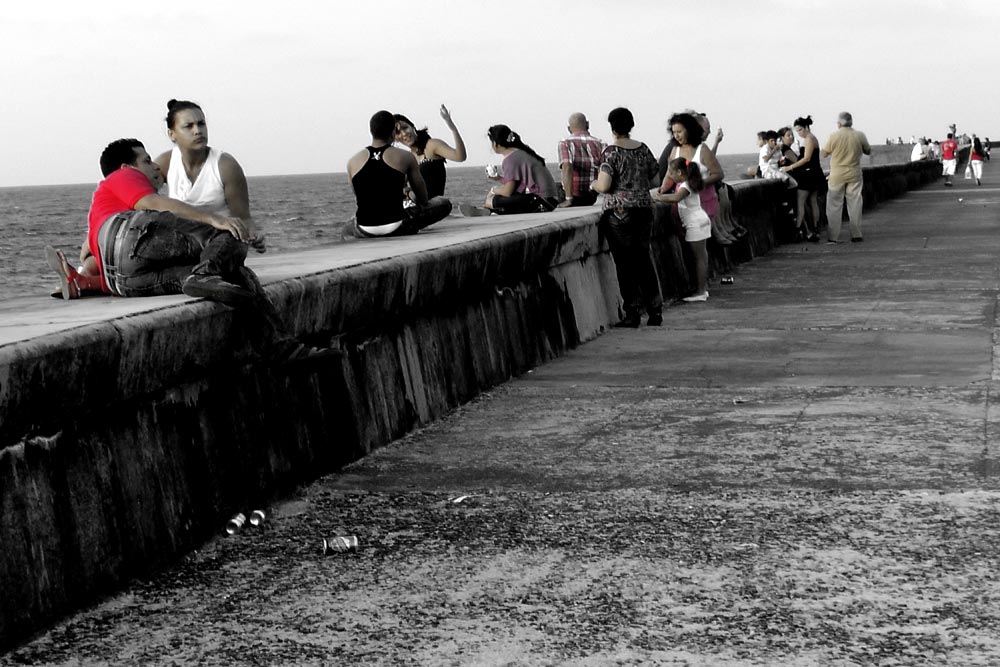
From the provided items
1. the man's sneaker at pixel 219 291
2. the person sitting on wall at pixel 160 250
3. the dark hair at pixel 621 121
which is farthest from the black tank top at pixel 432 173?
the man's sneaker at pixel 219 291

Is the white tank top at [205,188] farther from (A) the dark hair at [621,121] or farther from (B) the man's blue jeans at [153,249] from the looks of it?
(A) the dark hair at [621,121]

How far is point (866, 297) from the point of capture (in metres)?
13.6

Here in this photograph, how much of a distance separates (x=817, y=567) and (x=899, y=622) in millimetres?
601

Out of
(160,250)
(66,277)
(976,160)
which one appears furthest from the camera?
(976,160)

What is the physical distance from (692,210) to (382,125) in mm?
3104

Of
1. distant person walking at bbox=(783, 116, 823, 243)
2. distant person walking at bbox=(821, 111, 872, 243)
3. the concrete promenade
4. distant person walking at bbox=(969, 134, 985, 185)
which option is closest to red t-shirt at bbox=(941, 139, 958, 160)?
distant person walking at bbox=(969, 134, 985, 185)

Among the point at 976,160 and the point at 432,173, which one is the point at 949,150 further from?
the point at 432,173

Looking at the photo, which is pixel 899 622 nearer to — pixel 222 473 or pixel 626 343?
pixel 222 473

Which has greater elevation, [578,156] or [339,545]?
[578,156]

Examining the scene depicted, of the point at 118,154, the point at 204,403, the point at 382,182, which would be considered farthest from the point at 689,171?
the point at 204,403

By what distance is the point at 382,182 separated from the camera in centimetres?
1260

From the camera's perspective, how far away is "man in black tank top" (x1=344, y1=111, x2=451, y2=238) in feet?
41.3

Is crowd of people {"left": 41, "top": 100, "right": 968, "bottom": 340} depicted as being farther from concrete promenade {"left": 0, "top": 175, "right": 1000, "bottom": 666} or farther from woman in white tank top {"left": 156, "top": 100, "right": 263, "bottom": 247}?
concrete promenade {"left": 0, "top": 175, "right": 1000, "bottom": 666}

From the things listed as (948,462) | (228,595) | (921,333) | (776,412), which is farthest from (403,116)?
(228,595)
